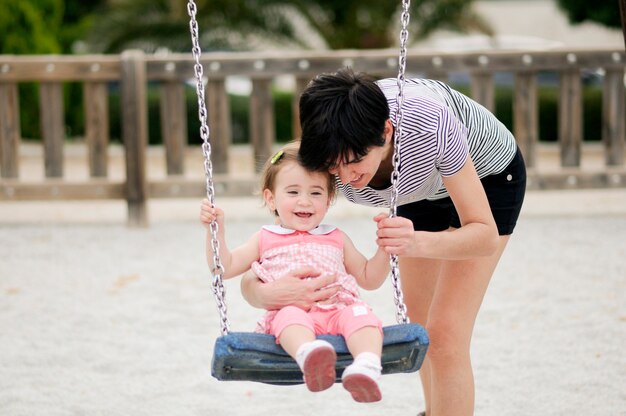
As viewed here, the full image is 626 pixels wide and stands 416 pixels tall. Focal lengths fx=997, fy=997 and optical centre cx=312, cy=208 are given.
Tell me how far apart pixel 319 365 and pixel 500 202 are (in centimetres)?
85

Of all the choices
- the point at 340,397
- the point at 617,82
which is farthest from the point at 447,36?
the point at 340,397

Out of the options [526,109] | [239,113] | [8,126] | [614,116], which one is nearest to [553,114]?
[239,113]

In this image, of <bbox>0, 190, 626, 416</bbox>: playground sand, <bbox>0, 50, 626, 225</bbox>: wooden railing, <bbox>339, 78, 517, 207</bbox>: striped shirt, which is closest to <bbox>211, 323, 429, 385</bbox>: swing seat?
<bbox>339, 78, 517, 207</bbox>: striped shirt

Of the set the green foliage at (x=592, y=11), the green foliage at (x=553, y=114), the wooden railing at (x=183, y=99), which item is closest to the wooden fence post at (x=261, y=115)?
the wooden railing at (x=183, y=99)

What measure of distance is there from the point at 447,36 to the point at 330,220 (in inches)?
620

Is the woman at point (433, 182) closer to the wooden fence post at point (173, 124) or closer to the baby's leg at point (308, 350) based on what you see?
the baby's leg at point (308, 350)

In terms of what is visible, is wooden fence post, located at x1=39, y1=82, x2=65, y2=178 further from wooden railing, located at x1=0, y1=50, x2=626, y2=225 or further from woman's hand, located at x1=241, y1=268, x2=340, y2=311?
woman's hand, located at x1=241, y1=268, x2=340, y2=311

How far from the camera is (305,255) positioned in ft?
10.0

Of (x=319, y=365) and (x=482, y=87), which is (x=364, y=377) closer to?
(x=319, y=365)

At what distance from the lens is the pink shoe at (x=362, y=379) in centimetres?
256

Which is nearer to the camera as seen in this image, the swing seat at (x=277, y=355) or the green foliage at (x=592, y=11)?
the swing seat at (x=277, y=355)

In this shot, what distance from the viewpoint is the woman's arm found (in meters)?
2.64

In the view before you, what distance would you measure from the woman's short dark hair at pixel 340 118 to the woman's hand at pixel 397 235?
212mm

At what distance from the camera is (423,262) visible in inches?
131
